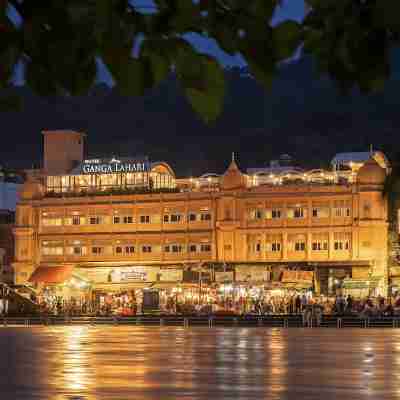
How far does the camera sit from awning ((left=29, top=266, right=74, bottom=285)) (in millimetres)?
98562

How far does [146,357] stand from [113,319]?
3745cm

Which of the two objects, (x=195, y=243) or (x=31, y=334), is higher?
(x=195, y=243)

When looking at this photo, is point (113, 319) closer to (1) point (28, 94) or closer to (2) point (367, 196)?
(2) point (367, 196)

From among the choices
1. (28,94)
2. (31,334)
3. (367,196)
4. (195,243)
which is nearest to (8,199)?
(195,243)

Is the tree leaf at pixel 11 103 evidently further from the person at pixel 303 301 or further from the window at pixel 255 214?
the window at pixel 255 214

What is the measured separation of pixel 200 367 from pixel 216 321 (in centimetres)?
3958

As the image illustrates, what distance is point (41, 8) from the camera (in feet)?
12.0

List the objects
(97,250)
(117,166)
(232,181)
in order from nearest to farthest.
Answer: (232,181), (97,250), (117,166)

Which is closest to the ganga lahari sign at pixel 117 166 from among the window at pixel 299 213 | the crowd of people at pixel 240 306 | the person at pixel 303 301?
the window at pixel 299 213

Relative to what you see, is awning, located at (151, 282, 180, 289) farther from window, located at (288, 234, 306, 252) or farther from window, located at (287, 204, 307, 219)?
window, located at (287, 204, 307, 219)

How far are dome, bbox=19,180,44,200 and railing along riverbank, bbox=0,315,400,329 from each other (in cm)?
3188

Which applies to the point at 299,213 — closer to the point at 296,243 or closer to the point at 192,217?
the point at 296,243

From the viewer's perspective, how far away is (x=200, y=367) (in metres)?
33.6

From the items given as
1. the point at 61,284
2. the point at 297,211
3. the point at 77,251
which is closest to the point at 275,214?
the point at 297,211
